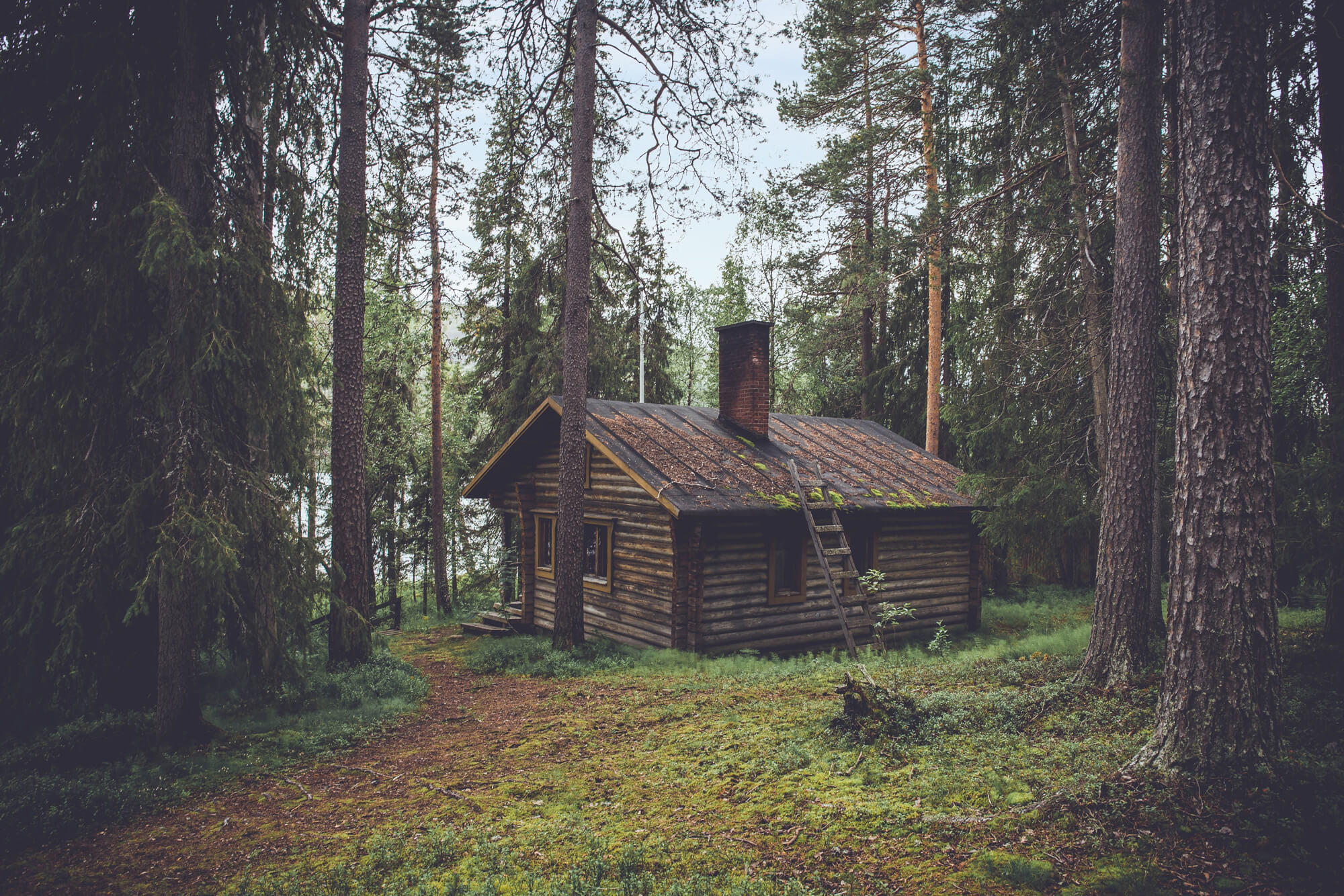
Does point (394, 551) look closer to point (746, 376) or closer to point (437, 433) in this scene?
point (437, 433)

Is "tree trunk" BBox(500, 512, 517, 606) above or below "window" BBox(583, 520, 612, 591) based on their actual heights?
below

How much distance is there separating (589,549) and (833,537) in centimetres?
528

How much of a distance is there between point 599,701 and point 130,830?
203 inches

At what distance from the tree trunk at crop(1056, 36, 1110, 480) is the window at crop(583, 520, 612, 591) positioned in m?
8.95

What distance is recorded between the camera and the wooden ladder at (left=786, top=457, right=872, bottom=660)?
38.1 ft

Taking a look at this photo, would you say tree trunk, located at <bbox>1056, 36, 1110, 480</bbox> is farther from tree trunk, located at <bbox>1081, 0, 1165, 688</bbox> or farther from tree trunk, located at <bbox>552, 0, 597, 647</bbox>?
tree trunk, located at <bbox>552, 0, 597, 647</bbox>

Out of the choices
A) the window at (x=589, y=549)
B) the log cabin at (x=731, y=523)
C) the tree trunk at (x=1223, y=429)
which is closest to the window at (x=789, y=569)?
the log cabin at (x=731, y=523)

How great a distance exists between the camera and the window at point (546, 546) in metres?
16.2

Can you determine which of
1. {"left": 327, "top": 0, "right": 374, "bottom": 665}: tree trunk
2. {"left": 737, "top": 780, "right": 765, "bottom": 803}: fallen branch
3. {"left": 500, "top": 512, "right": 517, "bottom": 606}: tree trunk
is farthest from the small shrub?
{"left": 500, "top": 512, "right": 517, "bottom": 606}: tree trunk

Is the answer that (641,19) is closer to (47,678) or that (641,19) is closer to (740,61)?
(740,61)

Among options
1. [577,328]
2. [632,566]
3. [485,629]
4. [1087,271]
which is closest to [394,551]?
[485,629]

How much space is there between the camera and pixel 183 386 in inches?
266

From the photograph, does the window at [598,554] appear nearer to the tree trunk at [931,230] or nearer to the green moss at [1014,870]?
the tree trunk at [931,230]

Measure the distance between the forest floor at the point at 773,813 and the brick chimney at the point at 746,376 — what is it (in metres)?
8.33
